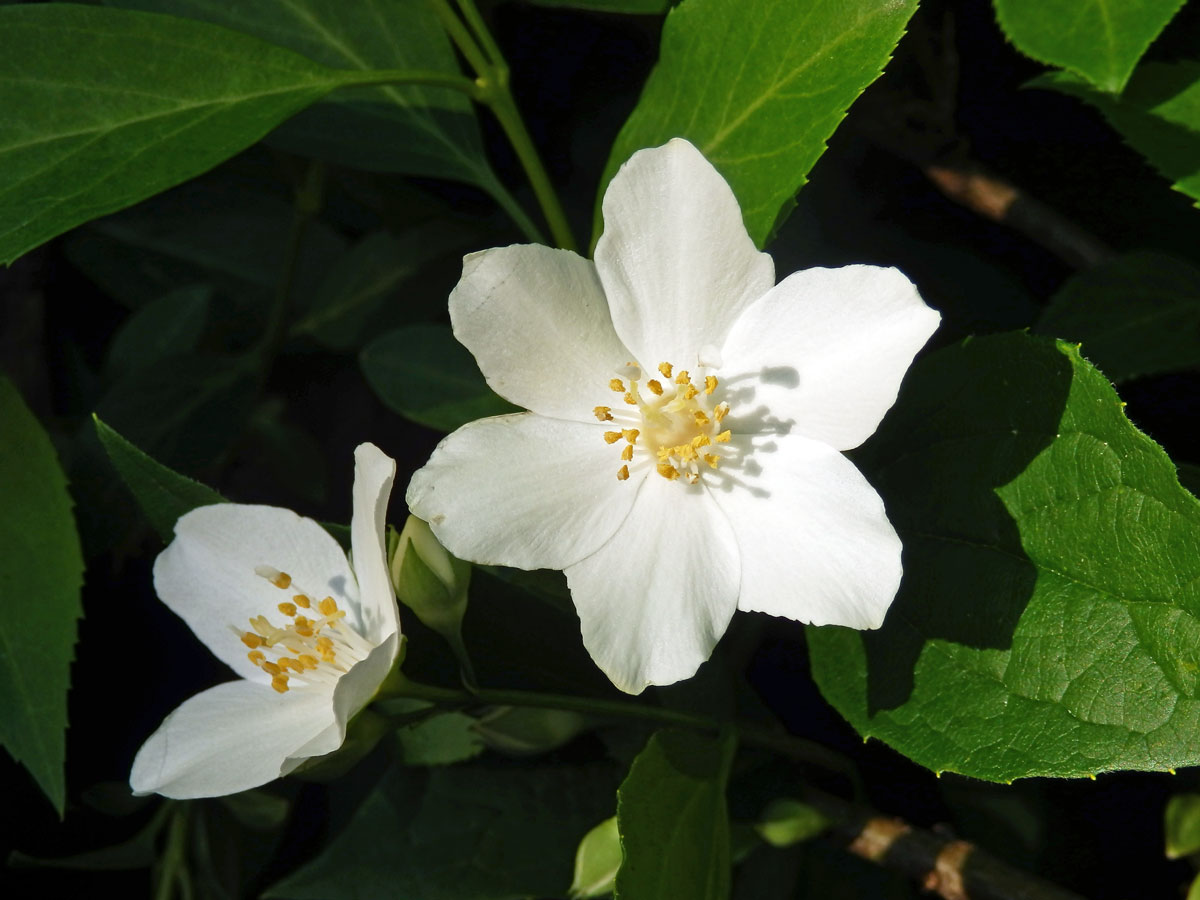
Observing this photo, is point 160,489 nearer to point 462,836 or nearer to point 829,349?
point 462,836

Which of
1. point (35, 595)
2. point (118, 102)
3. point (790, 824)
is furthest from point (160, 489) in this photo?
point (790, 824)

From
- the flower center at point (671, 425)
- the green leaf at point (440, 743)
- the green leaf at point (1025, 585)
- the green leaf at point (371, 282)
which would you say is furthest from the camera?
the green leaf at point (371, 282)

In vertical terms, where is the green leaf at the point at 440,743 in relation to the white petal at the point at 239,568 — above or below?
below

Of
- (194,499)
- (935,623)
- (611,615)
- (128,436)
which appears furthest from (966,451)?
(128,436)

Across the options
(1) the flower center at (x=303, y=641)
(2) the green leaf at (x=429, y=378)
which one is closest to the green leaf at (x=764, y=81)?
(2) the green leaf at (x=429, y=378)

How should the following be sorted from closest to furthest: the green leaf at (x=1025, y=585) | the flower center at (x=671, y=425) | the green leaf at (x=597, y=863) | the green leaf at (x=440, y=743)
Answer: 1. the green leaf at (x=1025, y=585)
2. the flower center at (x=671, y=425)
3. the green leaf at (x=597, y=863)
4. the green leaf at (x=440, y=743)

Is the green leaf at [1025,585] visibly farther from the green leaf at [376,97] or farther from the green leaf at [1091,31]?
the green leaf at [376,97]

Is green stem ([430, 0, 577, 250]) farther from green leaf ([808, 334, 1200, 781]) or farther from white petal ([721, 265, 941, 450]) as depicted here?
green leaf ([808, 334, 1200, 781])
